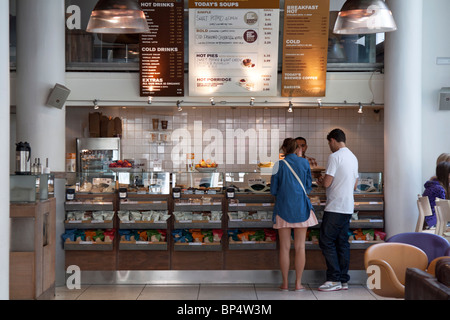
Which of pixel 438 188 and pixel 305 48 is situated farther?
pixel 305 48

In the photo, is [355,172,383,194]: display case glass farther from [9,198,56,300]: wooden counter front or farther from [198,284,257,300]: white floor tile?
[9,198,56,300]: wooden counter front

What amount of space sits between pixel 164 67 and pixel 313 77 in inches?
75.0

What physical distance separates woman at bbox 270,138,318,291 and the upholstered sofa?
9.50ft

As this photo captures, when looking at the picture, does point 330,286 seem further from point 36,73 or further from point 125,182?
point 36,73

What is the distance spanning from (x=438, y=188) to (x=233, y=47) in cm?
300

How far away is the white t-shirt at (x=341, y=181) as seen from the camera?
6.72 meters

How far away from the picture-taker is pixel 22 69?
7.10 metres

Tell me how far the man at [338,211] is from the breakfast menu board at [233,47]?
4.48ft

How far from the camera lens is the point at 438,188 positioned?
21.7 feet

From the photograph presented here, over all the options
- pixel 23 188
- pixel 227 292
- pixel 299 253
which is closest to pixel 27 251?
pixel 23 188

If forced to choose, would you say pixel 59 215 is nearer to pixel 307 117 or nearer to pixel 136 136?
pixel 136 136

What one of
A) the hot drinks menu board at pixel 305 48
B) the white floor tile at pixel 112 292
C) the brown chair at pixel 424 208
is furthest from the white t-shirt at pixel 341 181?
the white floor tile at pixel 112 292

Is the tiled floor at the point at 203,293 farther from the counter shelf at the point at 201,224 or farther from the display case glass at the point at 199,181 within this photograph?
the display case glass at the point at 199,181
